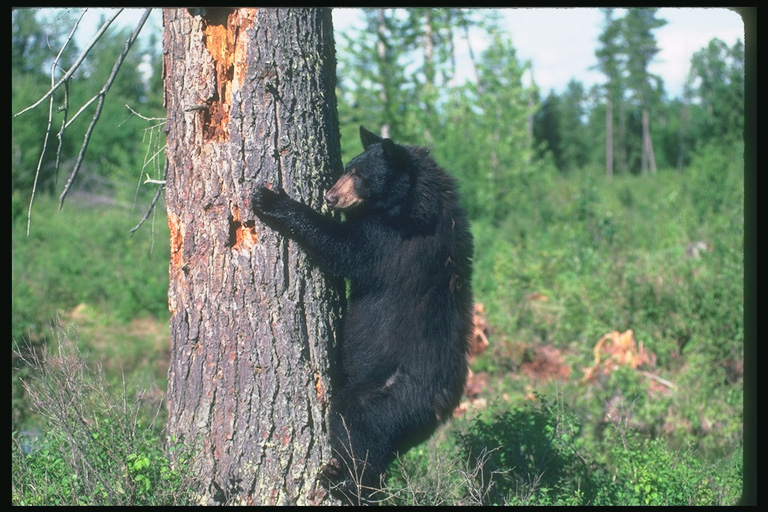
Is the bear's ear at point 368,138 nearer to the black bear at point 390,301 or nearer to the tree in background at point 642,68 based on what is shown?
the black bear at point 390,301

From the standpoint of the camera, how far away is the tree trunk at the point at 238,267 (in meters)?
4.00

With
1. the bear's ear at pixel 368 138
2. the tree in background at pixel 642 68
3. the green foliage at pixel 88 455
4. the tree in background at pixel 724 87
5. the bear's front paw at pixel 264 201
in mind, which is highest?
the tree in background at pixel 642 68

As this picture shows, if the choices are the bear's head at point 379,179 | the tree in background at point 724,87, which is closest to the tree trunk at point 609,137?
the tree in background at point 724,87

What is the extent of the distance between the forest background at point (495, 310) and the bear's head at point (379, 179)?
4.31 feet

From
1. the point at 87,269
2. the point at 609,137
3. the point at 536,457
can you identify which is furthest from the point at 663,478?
the point at 609,137

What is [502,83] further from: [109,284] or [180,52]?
[180,52]

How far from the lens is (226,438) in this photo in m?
4.01

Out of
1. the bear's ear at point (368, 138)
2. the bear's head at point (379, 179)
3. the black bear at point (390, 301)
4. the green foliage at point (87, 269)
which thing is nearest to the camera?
the black bear at point (390, 301)

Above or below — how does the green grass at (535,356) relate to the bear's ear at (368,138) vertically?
below

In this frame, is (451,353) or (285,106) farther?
(451,353)

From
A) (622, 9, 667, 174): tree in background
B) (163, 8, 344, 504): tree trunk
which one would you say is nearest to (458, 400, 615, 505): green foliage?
A: (163, 8, 344, 504): tree trunk

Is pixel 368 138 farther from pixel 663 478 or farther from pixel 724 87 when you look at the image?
pixel 724 87

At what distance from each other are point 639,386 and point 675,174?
83.2 ft

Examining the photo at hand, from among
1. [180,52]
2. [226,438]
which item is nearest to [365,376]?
[226,438]
